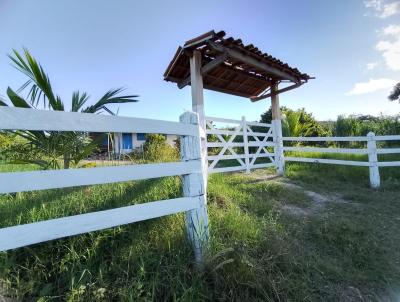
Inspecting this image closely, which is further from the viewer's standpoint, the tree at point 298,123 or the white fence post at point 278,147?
the tree at point 298,123

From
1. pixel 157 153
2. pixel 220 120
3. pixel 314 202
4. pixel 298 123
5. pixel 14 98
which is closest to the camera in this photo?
pixel 14 98

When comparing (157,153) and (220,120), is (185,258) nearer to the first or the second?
(157,153)

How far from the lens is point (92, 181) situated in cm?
173

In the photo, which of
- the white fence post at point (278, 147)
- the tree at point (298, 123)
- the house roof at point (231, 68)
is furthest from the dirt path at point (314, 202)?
the tree at point (298, 123)

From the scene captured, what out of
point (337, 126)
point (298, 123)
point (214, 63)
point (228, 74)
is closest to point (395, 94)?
point (337, 126)

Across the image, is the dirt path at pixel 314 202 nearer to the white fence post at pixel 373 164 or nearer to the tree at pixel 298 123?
the white fence post at pixel 373 164

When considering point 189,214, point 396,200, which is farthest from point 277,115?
point 189,214

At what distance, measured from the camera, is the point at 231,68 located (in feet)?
20.5

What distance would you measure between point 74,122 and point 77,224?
0.66 meters

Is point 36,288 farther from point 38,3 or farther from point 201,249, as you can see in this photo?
point 38,3

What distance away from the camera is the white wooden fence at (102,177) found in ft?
4.81

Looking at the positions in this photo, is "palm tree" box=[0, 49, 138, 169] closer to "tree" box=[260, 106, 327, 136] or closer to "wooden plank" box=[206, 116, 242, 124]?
"wooden plank" box=[206, 116, 242, 124]

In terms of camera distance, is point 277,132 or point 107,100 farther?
point 277,132

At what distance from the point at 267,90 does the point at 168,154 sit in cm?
455
